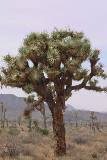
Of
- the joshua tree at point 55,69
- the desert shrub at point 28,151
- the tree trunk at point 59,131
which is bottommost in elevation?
the desert shrub at point 28,151

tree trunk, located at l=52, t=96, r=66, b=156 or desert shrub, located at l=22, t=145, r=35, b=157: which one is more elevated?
tree trunk, located at l=52, t=96, r=66, b=156

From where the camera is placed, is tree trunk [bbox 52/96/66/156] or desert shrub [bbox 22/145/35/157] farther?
desert shrub [bbox 22/145/35/157]

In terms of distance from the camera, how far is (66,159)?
18328 mm

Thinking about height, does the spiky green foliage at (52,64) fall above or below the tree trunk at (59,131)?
above

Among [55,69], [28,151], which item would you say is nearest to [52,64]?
[55,69]

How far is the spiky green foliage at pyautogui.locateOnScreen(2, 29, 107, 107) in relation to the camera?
19.1 metres

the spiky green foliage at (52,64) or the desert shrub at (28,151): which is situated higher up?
the spiky green foliage at (52,64)

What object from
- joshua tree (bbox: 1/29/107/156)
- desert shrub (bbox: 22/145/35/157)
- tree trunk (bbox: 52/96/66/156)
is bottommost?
desert shrub (bbox: 22/145/35/157)

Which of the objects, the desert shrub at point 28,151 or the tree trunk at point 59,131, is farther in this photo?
the desert shrub at point 28,151

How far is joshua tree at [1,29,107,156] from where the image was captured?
Result: 19141mm

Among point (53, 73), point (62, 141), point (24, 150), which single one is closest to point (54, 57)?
point (53, 73)

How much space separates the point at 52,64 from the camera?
757 inches

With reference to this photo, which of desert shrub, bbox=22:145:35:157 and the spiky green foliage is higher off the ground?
the spiky green foliage

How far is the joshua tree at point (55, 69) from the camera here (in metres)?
19.1
